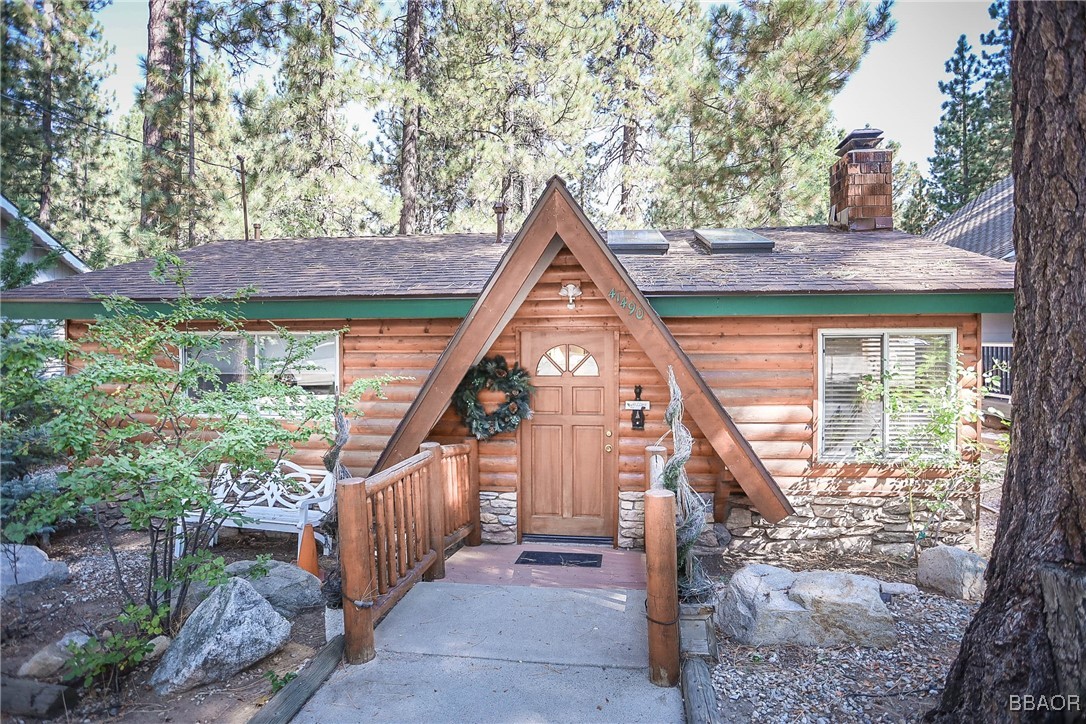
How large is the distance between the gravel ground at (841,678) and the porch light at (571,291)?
10.8 feet

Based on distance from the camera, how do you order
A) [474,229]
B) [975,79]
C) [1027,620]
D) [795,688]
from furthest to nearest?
[975,79]
[474,229]
[795,688]
[1027,620]

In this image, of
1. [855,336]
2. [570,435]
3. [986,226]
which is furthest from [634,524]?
[986,226]

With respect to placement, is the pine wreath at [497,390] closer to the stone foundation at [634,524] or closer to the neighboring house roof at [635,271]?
the neighboring house roof at [635,271]

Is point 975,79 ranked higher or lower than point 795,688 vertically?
higher

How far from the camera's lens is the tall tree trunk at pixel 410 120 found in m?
13.0

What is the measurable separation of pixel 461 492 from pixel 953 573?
4255 millimetres

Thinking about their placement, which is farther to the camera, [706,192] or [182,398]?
[706,192]

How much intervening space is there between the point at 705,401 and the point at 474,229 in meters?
11.3

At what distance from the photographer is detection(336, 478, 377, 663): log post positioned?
11.0ft

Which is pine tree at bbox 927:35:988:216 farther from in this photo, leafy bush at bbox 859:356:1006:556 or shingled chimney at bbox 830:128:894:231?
leafy bush at bbox 859:356:1006:556

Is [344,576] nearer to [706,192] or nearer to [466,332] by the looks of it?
[466,332]

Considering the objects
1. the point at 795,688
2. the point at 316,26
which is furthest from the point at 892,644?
the point at 316,26

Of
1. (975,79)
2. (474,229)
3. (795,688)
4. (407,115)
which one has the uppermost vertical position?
(975,79)

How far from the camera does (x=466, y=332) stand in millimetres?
5035
